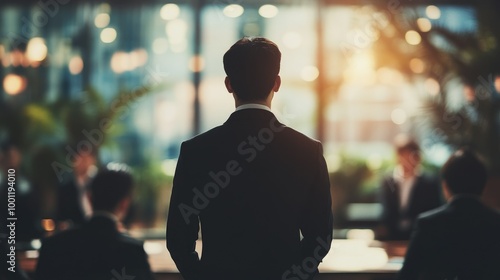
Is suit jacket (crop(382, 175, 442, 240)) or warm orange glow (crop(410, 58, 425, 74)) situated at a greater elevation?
warm orange glow (crop(410, 58, 425, 74))

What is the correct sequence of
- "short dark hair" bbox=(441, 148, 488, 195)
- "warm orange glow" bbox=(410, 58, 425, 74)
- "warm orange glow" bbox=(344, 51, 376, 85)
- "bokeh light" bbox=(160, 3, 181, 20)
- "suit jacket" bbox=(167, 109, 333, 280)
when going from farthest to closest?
"bokeh light" bbox=(160, 3, 181, 20) → "warm orange glow" bbox=(344, 51, 376, 85) → "warm orange glow" bbox=(410, 58, 425, 74) → "short dark hair" bbox=(441, 148, 488, 195) → "suit jacket" bbox=(167, 109, 333, 280)

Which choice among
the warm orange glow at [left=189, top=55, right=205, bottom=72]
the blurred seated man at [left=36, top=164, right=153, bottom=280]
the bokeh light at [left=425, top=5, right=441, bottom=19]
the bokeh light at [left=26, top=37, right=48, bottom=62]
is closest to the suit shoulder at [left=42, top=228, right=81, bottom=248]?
the blurred seated man at [left=36, top=164, right=153, bottom=280]

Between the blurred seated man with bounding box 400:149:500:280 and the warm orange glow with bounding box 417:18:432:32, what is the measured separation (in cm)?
438

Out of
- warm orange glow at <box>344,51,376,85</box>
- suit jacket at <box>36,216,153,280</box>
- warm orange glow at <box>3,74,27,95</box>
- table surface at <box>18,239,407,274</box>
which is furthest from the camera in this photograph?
warm orange glow at <box>3,74,27,95</box>

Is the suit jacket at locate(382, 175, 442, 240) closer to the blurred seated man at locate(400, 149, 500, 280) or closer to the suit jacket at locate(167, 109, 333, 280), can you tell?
the blurred seated man at locate(400, 149, 500, 280)

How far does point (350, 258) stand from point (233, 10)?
517 cm

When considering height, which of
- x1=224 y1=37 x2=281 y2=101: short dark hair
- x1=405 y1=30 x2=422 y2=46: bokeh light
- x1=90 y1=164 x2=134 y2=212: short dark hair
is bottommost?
x1=90 y1=164 x2=134 y2=212: short dark hair

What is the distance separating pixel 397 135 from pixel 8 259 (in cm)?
601

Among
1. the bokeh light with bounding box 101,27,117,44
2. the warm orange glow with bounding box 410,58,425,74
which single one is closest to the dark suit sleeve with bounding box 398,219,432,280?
the warm orange glow with bounding box 410,58,425,74

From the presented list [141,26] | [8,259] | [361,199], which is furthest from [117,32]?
[8,259]

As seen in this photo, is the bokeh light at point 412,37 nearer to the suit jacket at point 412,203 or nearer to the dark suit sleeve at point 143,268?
the suit jacket at point 412,203

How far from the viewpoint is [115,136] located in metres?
7.71

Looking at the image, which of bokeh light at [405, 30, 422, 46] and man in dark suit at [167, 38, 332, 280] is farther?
bokeh light at [405, 30, 422, 46]

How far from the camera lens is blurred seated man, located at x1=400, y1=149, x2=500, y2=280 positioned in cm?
246
